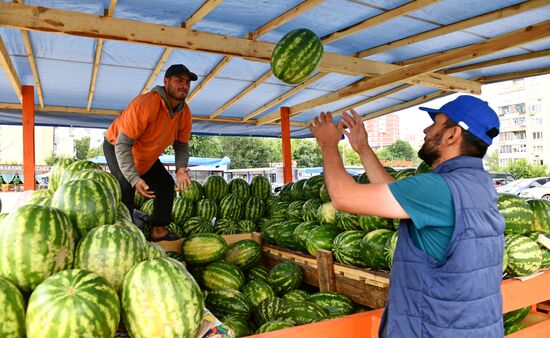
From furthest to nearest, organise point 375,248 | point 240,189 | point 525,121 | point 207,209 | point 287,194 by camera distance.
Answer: point 525,121 → point 240,189 → point 287,194 → point 207,209 → point 375,248

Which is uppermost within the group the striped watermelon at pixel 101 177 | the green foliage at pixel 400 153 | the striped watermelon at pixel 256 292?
the green foliage at pixel 400 153

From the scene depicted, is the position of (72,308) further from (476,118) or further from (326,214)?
(326,214)

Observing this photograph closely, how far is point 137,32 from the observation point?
4266 mm

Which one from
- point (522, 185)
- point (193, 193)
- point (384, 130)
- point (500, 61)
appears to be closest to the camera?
point (193, 193)

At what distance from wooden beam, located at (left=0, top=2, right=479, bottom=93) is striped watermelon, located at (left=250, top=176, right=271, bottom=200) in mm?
1388

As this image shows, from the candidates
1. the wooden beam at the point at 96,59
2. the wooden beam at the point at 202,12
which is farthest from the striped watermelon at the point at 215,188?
the wooden beam at the point at 96,59

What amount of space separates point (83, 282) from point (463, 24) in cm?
467

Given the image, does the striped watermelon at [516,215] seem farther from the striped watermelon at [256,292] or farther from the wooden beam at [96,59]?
the wooden beam at [96,59]

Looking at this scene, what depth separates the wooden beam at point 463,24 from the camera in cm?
417

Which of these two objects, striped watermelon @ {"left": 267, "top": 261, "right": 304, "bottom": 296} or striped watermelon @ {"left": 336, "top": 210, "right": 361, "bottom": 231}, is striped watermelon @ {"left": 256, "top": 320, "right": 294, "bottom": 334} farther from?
striped watermelon @ {"left": 336, "top": 210, "right": 361, "bottom": 231}

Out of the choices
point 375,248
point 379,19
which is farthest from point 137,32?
point 375,248

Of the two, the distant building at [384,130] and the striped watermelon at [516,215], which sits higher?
the distant building at [384,130]

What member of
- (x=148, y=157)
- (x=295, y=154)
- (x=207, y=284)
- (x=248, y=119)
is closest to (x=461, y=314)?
(x=207, y=284)

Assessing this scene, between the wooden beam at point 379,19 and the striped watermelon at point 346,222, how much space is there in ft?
7.11
